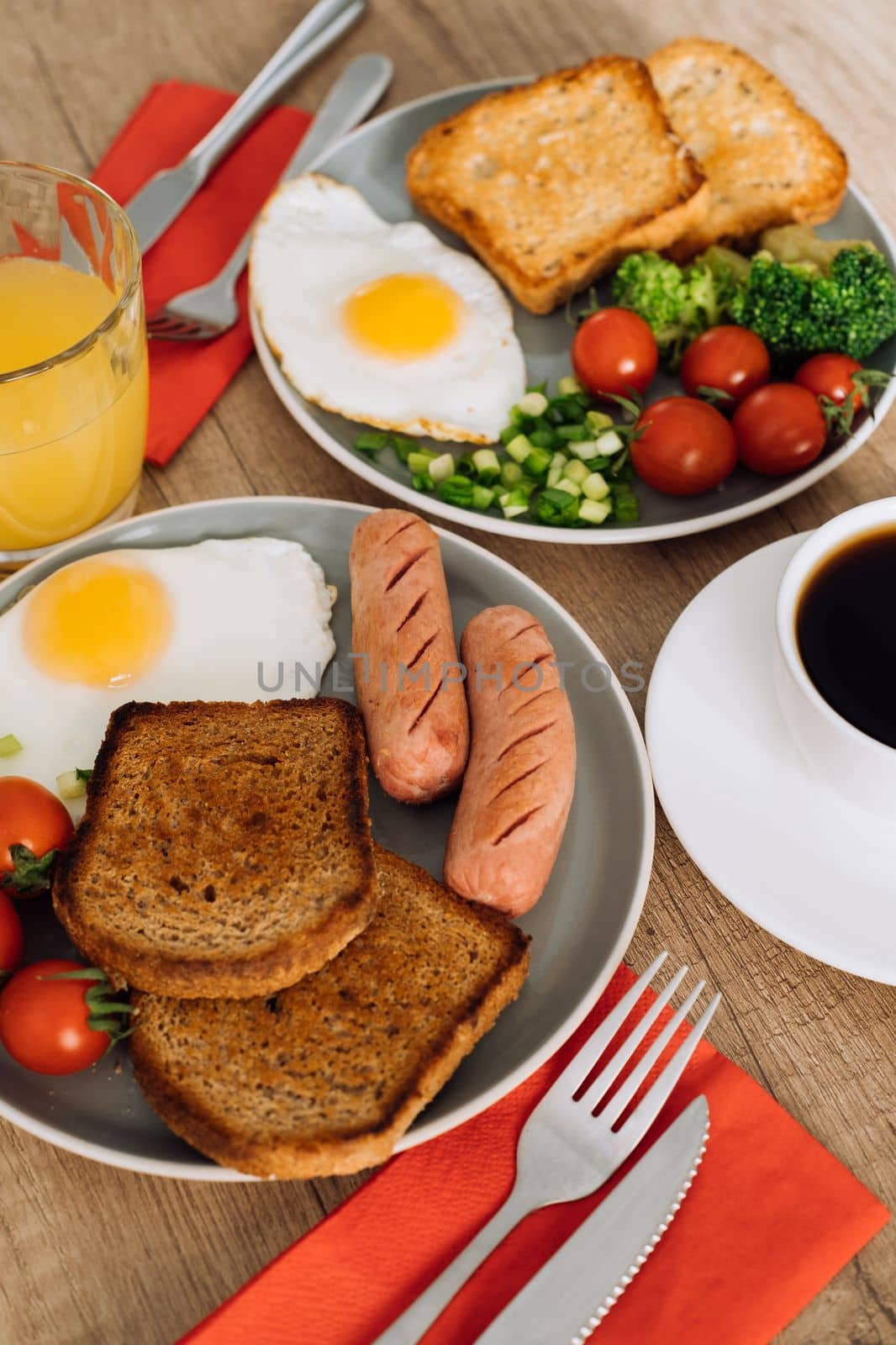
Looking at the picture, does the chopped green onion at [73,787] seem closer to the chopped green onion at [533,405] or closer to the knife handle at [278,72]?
the chopped green onion at [533,405]

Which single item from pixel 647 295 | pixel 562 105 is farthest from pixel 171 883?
pixel 562 105

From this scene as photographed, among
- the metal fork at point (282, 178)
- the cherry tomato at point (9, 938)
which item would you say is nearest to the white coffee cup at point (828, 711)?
the cherry tomato at point (9, 938)

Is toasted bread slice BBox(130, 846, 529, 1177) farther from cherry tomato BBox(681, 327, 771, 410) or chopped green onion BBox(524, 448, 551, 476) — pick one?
cherry tomato BBox(681, 327, 771, 410)

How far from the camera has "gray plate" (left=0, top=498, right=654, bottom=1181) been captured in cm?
173

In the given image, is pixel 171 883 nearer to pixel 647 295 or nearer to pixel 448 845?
pixel 448 845

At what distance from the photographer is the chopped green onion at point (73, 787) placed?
211 cm

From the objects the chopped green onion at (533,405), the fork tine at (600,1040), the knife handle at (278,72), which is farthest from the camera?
the knife handle at (278,72)

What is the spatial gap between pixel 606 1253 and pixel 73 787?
1239mm

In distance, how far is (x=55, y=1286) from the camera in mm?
1755

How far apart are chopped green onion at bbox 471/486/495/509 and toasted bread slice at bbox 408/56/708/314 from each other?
741mm

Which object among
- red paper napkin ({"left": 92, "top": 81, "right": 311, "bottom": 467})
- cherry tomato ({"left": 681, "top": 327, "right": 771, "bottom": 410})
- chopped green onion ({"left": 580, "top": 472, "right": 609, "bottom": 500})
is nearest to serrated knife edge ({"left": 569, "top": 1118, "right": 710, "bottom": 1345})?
chopped green onion ({"left": 580, "top": 472, "right": 609, "bottom": 500})

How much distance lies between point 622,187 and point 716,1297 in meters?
2.71

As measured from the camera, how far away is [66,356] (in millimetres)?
2145

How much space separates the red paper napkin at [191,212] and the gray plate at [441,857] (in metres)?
0.50
